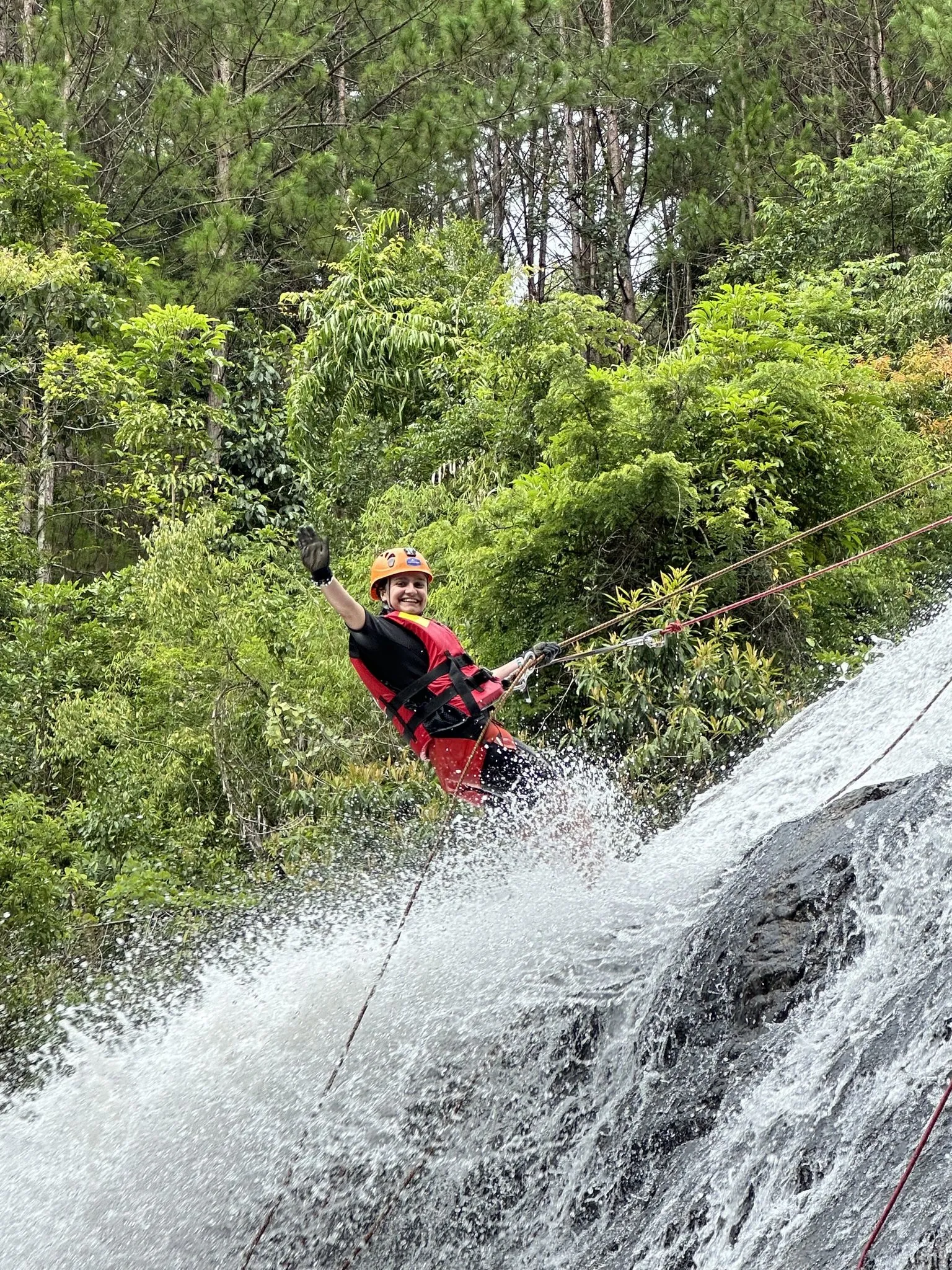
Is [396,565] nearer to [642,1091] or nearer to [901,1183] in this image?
[642,1091]

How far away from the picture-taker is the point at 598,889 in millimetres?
6699

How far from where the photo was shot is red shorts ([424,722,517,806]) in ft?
21.4

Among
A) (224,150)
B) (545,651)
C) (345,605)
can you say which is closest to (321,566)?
(345,605)

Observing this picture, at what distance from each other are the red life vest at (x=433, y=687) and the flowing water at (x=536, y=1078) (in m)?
0.83

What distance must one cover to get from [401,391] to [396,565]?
7.55m

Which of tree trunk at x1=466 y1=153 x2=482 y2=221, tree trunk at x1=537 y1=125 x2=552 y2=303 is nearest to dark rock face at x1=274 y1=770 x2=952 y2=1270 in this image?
tree trunk at x1=537 y1=125 x2=552 y2=303

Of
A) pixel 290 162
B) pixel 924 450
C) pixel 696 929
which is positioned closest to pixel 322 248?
pixel 290 162

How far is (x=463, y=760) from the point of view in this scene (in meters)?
6.55

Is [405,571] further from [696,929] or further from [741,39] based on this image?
[741,39]

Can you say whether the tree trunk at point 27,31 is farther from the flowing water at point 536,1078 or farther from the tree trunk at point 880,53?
the flowing water at point 536,1078

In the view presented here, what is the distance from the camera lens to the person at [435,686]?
6.25 meters

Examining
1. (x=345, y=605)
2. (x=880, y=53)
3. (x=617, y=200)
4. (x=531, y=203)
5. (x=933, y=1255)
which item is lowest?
(x=933, y=1255)

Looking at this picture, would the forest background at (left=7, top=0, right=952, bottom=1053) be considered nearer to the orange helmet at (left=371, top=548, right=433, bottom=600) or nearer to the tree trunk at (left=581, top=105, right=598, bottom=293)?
the tree trunk at (left=581, top=105, right=598, bottom=293)

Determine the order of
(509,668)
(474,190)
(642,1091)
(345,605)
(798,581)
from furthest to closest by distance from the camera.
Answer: (474,190) < (509,668) < (798,581) < (345,605) < (642,1091)
